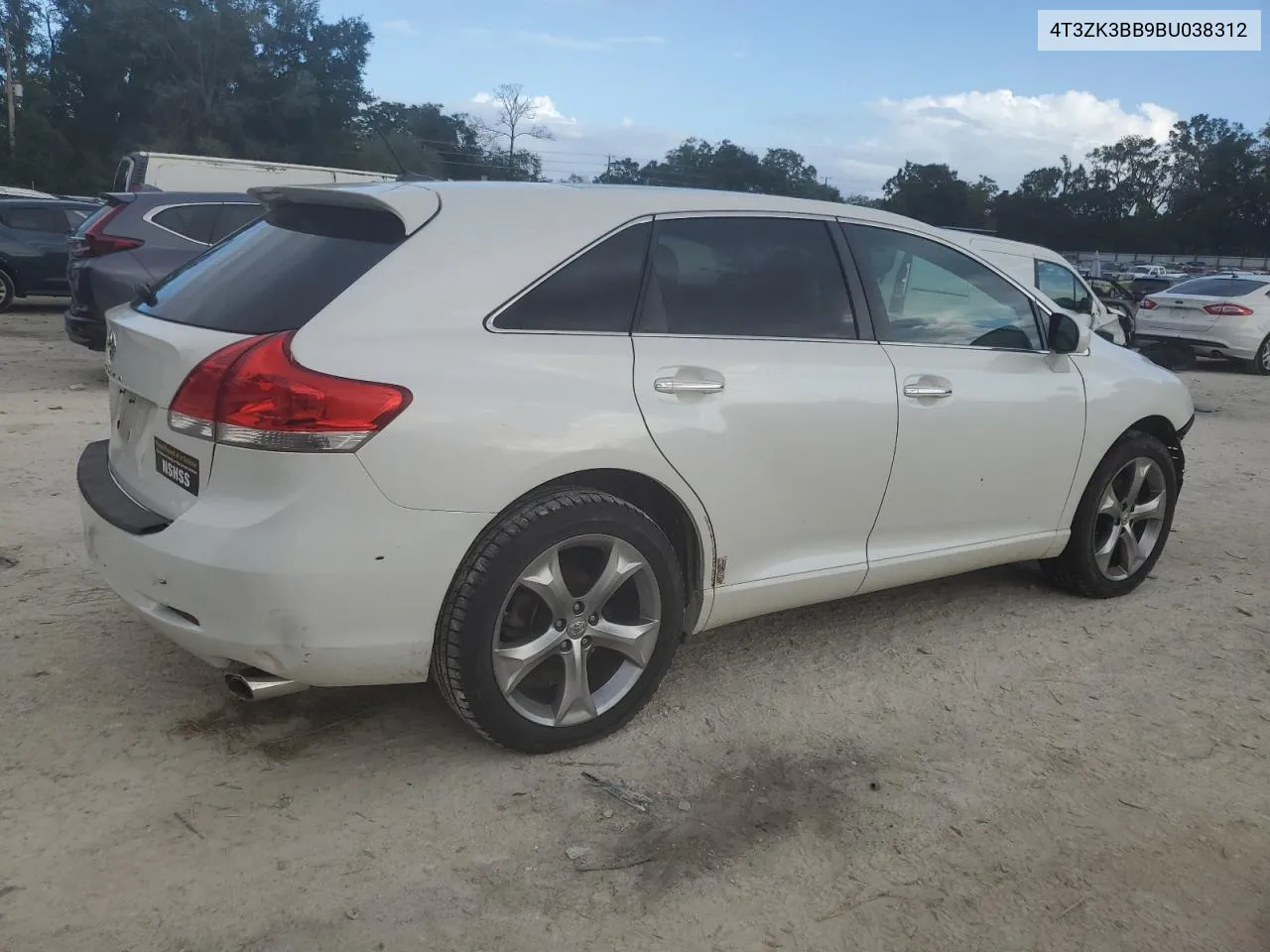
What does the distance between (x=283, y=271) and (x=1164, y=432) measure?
3.95 m

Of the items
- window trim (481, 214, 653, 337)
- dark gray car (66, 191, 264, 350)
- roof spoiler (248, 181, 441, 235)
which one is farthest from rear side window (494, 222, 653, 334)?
dark gray car (66, 191, 264, 350)

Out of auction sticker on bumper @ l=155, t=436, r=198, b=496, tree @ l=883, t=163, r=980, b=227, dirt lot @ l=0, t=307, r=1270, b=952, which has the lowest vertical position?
dirt lot @ l=0, t=307, r=1270, b=952

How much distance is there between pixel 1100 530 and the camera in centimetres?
468

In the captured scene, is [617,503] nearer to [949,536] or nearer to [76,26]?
[949,536]

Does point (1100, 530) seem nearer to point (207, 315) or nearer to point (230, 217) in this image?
point (207, 315)

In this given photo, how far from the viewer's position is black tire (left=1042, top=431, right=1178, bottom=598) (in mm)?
4523

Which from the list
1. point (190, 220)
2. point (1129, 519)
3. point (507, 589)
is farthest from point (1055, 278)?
point (507, 589)

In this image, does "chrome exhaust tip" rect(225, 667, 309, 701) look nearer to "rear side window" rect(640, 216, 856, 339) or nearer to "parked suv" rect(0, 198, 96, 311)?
"rear side window" rect(640, 216, 856, 339)

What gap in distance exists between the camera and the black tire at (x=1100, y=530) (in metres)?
4.52

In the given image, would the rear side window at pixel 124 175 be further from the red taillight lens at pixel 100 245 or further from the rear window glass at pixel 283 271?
the rear window glass at pixel 283 271

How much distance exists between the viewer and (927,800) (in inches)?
118

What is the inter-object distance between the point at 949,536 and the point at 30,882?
10.3ft

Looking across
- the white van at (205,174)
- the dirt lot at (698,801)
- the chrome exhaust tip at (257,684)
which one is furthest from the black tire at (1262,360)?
the chrome exhaust tip at (257,684)

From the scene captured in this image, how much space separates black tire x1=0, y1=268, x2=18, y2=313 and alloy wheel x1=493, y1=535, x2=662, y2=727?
579 inches
